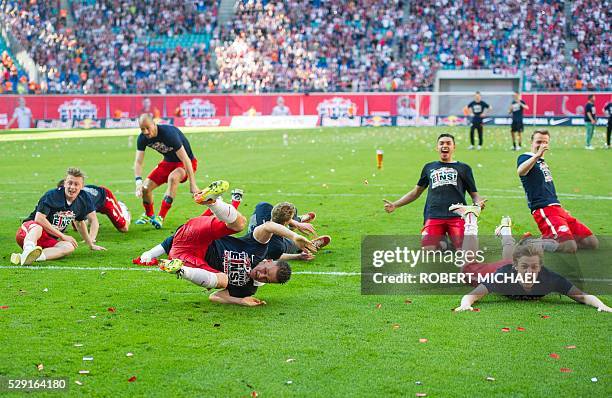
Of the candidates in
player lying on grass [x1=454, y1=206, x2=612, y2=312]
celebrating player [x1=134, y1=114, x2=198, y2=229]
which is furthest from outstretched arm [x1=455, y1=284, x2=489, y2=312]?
celebrating player [x1=134, y1=114, x2=198, y2=229]

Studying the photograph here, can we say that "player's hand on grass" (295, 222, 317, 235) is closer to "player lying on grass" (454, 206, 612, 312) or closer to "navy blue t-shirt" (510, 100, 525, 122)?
"player lying on grass" (454, 206, 612, 312)

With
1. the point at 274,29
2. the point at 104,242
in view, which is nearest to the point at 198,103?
the point at 274,29

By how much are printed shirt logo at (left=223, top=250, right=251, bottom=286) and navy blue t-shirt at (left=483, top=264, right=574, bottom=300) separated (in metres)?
2.30

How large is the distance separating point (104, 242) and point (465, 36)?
149 ft

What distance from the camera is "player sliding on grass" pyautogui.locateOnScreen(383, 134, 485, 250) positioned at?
408 inches

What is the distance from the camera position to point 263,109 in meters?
49.9

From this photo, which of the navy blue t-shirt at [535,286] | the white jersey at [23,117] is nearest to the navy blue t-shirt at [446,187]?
the navy blue t-shirt at [535,286]

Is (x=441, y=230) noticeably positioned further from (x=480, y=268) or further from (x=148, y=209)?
(x=148, y=209)

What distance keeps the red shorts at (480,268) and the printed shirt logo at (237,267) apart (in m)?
2.27

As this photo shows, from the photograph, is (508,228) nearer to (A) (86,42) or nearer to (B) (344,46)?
(B) (344,46)

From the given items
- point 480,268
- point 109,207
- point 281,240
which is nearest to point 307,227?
point 281,240

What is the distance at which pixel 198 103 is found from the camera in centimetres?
5088

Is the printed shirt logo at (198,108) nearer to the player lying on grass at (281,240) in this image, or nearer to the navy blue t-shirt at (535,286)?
the player lying on grass at (281,240)

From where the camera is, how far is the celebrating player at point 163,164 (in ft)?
43.1
